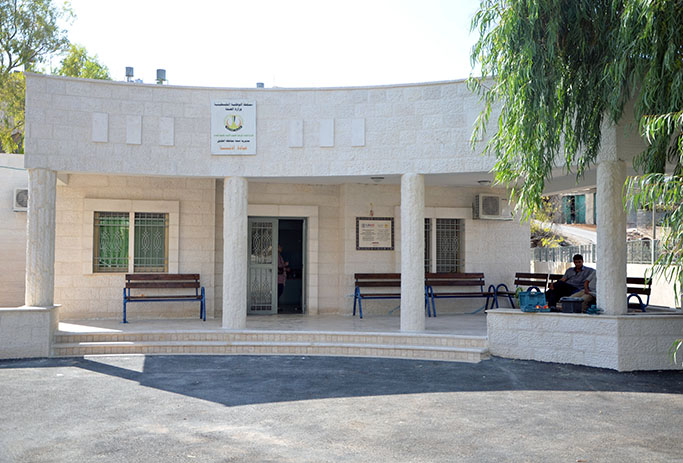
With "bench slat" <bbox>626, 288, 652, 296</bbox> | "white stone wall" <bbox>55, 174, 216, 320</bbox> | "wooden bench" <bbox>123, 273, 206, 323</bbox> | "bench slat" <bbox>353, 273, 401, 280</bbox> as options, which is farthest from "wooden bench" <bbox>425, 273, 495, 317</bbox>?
"wooden bench" <bbox>123, 273, 206, 323</bbox>

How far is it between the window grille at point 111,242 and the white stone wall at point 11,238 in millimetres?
2030

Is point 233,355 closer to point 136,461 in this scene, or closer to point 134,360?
point 134,360

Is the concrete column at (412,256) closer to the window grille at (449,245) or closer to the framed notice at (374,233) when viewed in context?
the framed notice at (374,233)

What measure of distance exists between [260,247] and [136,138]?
137 inches

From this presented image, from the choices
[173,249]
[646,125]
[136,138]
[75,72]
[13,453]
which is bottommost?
[13,453]

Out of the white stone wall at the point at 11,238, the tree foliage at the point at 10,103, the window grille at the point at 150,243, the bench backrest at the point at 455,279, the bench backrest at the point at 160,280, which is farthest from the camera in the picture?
the tree foliage at the point at 10,103

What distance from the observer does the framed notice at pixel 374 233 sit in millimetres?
12531

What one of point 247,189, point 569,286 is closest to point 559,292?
point 569,286

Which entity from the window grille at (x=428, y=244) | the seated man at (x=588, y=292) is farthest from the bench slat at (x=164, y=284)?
the seated man at (x=588, y=292)

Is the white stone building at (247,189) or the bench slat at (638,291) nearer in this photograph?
the white stone building at (247,189)

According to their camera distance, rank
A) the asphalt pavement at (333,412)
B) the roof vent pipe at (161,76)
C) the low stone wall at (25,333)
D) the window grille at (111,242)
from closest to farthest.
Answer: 1. the asphalt pavement at (333,412)
2. the low stone wall at (25,333)
3. the roof vent pipe at (161,76)
4. the window grille at (111,242)

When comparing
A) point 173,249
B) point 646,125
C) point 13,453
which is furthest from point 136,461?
point 173,249

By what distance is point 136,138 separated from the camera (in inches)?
398

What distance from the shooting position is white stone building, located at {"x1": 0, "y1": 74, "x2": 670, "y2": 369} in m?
9.59
